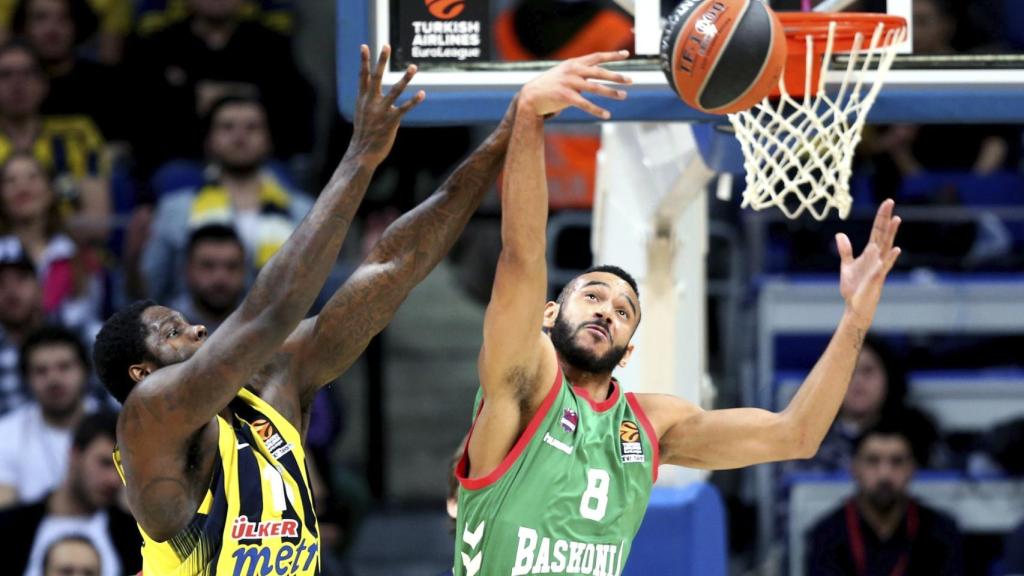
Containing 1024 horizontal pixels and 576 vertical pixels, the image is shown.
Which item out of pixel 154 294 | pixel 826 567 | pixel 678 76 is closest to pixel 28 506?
pixel 154 294

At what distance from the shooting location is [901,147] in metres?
9.93

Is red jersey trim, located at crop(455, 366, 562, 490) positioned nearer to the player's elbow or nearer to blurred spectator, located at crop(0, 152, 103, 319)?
the player's elbow

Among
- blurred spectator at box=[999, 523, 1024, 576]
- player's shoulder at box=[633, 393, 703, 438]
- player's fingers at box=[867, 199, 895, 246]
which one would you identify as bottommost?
blurred spectator at box=[999, 523, 1024, 576]

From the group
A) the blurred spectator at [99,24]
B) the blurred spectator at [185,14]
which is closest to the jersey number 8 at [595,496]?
the blurred spectator at [185,14]

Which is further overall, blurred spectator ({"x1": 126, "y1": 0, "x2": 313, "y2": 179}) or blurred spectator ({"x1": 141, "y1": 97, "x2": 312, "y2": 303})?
blurred spectator ({"x1": 126, "y1": 0, "x2": 313, "y2": 179})

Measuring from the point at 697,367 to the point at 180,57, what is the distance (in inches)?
168

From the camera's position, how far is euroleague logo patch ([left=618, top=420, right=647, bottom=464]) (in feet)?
17.2

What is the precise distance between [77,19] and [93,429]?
128 inches

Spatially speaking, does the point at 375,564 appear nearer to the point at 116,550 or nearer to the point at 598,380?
the point at 116,550

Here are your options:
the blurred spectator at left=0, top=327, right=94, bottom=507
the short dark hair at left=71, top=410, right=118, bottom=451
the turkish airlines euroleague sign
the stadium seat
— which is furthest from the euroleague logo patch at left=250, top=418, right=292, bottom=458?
the blurred spectator at left=0, top=327, right=94, bottom=507

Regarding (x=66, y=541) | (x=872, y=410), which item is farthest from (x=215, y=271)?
(x=872, y=410)

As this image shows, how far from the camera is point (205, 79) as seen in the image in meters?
9.95

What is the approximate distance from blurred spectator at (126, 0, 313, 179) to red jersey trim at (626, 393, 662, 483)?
4.81 metres

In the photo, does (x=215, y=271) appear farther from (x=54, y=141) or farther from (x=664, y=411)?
(x=664, y=411)
